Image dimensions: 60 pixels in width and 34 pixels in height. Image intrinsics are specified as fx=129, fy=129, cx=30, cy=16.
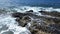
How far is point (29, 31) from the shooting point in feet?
64.2

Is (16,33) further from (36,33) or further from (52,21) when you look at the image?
(52,21)

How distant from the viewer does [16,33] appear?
63.7 ft

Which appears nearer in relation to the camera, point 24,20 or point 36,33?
point 36,33

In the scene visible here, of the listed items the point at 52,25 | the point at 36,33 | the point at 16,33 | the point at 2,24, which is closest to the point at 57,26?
the point at 52,25

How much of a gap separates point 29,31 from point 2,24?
6.70 metres

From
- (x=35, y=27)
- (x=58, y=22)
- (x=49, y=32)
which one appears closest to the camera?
(x=49, y=32)

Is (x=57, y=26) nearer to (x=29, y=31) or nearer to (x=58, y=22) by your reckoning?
(x=58, y=22)

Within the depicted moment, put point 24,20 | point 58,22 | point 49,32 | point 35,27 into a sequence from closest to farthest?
point 49,32 → point 35,27 → point 58,22 → point 24,20

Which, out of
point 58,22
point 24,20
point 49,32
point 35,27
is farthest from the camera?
point 24,20

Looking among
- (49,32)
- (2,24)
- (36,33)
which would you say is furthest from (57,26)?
(2,24)

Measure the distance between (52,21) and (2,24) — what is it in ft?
30.3

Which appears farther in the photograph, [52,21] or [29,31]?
[52,21]

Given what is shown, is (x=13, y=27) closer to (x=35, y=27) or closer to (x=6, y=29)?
(x=6, y=29)

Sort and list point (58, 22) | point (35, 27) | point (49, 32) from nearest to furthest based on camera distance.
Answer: point (49, 32), point (35, 27), point (58, 22)
